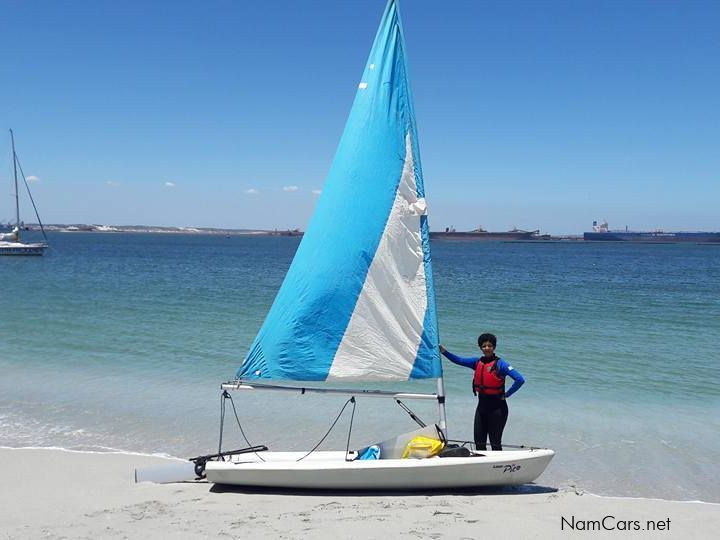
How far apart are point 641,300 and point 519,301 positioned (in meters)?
5.80

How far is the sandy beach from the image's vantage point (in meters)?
4.93

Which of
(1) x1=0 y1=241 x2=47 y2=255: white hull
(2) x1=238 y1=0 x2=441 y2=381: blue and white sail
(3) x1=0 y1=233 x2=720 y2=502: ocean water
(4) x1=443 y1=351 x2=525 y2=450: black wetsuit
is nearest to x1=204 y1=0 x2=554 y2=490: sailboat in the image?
(2) x1=238 y1=0 x2=441 y2=381: blue and white sail

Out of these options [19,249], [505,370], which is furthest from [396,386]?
[19,249]

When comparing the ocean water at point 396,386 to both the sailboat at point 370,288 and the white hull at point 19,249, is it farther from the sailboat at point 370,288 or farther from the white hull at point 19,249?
the white hull at point 19,249

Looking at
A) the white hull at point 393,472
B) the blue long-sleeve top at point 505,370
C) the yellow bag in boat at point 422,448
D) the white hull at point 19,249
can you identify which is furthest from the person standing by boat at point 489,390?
the white hull at point 19,249

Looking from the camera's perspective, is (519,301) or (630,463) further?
(519,301)

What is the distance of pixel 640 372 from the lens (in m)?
12.8

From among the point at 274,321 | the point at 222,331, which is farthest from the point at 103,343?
the point at 274,321

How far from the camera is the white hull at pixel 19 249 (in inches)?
2125

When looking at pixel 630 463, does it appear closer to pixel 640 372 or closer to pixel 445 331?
pixel 640 372

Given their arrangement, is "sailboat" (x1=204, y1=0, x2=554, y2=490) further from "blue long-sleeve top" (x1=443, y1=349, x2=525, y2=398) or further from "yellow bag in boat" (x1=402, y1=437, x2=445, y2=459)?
"blue long-sleeve top" (x1=443, y1=349, x2=525, y2=398)

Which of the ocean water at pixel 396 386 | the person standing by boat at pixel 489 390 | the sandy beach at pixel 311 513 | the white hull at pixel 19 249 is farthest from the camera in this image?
the white hull at pixel 19 249

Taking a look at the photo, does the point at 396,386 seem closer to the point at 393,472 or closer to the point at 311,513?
the point at 393,472

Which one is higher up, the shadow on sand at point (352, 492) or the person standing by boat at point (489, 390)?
the person standing by boat at point (489, 390)
